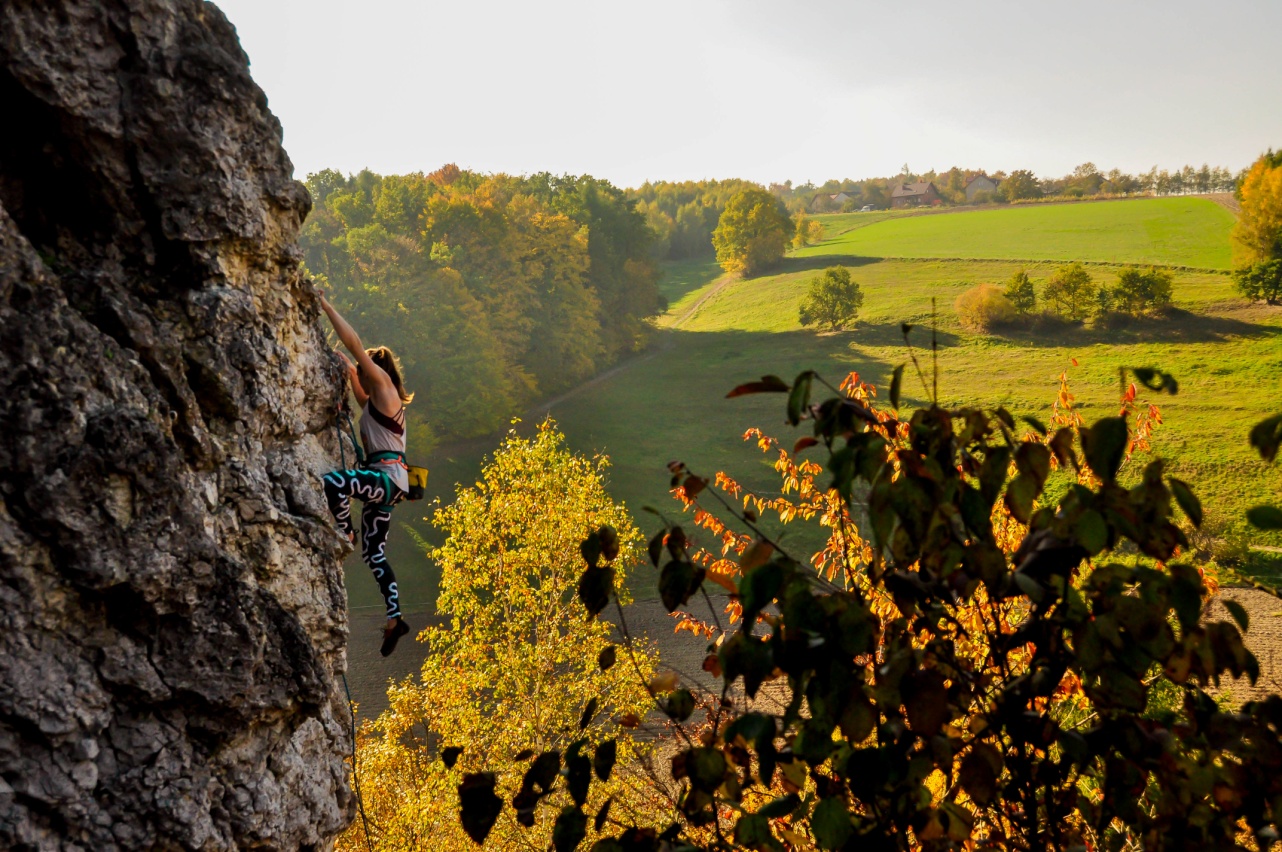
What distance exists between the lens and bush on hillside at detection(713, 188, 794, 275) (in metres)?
82.2

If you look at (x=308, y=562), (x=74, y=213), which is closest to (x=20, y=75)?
(x=74, y=213)

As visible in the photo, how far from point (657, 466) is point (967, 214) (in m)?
65.4

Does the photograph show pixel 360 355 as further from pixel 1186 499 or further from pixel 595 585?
pixel 1186 499

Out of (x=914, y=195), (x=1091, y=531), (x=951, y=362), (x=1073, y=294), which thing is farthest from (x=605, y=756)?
(x=914, y=195)

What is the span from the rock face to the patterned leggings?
25 cm

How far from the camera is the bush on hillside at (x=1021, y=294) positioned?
5406 cm

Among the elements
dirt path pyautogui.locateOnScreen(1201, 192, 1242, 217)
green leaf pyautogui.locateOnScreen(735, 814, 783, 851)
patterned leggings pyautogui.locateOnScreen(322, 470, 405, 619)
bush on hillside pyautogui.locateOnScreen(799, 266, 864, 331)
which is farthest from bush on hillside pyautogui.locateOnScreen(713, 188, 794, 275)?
green leaf pyautogui.locateOnScreen(735, 814, 783, 851)

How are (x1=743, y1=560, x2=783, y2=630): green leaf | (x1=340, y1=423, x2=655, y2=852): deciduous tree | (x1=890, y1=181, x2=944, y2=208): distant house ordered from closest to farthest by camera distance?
→ 1. (x1=743, y1=560, x2=783, y2=630): green leaf
2. (x1=340, y1=423, x2=655, y2=852): deciduous tree
3. (x1=890, y1=181, x2=944, y2=208): distant house

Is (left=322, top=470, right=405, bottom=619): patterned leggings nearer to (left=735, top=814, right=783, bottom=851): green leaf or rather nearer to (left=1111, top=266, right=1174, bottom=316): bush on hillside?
(left=735, top=814, right=783, bottom=851): green leaf

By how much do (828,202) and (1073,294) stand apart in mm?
84126

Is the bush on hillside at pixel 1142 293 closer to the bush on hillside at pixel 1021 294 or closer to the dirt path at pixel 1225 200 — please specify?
the bush on hillside at pixel 1021 294

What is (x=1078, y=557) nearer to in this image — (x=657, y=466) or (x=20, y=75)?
(x=20, y=75)

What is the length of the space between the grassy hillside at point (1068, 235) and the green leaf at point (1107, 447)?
68858 millimetres

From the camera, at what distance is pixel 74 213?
5258 millimetres
